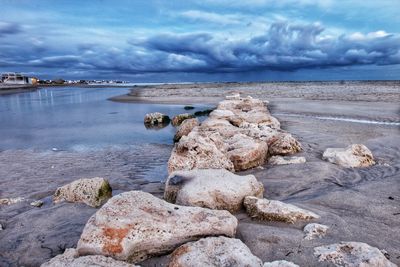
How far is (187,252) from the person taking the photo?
11.3 ft

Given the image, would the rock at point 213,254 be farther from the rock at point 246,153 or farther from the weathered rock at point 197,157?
the rock at point 246,153

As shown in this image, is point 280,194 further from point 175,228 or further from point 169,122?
point 169,122

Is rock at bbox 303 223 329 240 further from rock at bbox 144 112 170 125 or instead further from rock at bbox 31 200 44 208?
rock at bbox 144 112 170 125

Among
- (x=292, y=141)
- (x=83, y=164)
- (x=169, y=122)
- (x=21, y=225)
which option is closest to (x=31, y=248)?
(x=21, y=225)

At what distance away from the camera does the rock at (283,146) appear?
8.63 meters

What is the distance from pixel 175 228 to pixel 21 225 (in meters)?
2.62

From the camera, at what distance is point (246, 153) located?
756cm

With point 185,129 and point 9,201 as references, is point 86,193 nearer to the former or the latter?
point 9,201

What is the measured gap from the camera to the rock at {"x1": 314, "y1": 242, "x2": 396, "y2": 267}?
3305 millimetres

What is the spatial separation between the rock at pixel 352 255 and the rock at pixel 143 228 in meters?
1.03

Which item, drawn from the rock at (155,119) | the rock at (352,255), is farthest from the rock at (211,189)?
the rock at (155,119)

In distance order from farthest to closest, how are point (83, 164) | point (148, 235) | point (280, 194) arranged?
point (83, 164) < point (280, 194) < point (148, 235)

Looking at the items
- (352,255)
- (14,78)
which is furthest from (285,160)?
(14,78)

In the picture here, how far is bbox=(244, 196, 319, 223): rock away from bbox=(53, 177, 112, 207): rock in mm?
2555
